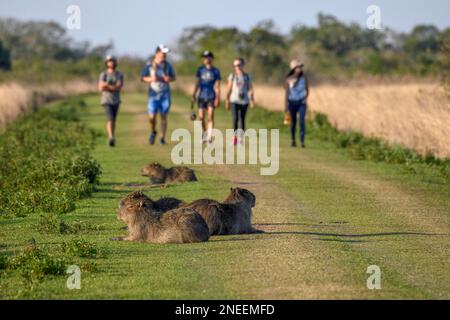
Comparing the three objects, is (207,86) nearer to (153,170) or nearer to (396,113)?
(396,113)

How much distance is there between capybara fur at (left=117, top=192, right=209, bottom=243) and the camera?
35.6 ft

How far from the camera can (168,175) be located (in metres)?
16.3

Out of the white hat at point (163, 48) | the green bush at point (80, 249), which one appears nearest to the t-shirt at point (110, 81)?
the white hat at point (163, 48)

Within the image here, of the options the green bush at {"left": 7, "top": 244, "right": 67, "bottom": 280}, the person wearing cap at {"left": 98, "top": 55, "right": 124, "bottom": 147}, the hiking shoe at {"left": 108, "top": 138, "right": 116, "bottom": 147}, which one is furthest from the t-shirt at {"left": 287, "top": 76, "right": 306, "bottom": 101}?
the green bush at {"left": 7, "top": 244, "right": 67, "bottom": 280}

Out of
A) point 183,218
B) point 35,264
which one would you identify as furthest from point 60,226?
point 35,264

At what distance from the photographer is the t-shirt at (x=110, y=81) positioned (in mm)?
21516

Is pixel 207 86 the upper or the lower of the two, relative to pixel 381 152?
upper

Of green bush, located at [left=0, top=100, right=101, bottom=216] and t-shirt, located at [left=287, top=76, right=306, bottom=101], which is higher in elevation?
t-shirt, located at [left=287, top=76, right=306, bottom=101]

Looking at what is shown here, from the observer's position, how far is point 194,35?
104m

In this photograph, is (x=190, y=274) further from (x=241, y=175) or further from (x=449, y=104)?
(x=449, y=104)

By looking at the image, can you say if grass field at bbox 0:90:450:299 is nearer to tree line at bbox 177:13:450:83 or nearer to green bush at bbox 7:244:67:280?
green bush at bbox 7:244:67:280

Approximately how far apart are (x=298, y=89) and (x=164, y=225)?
11.1 m

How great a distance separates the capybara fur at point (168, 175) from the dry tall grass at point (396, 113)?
4852 mm

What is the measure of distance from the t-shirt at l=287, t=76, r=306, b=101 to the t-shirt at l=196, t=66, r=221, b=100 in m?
1.52
